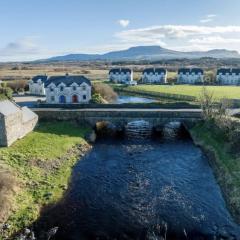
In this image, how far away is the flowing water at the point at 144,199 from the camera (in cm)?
3462

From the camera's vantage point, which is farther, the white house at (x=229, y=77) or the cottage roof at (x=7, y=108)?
the white house at (x=229, y=77)

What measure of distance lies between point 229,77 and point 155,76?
113ft

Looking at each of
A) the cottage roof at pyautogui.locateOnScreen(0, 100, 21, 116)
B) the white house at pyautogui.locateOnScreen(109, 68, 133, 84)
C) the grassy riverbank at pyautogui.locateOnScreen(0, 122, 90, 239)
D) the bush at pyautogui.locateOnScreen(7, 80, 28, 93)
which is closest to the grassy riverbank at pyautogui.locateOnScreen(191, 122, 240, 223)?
the grassy riverbank at pyautogui.locateOnScreen(0, 122, 90, 239)

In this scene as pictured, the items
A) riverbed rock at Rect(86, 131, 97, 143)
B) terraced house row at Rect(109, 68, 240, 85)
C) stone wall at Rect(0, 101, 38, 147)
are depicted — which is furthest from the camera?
terraced house row at Rect(109, 68, 240, 85)

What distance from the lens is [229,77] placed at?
16012cm

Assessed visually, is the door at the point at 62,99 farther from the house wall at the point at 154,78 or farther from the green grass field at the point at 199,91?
the house wall at the point at 154,78

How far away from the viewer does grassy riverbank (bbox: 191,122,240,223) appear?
4132cm

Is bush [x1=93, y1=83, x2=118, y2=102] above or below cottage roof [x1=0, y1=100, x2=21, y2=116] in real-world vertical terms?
below

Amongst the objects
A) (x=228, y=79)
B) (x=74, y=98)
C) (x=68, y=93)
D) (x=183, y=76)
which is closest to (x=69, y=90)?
(x=68, y=93)

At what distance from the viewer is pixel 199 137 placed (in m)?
66.1

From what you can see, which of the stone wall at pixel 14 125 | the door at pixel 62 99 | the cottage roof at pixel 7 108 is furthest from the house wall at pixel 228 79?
the cottage roof at pixel 7 108

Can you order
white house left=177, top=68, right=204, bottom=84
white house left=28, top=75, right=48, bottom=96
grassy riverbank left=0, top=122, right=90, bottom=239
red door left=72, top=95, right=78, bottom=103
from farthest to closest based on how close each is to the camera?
white house left=177, top=68, right=204, bottom=84 → white house left=28, top=75, right=48, bottom=96 → red door left=72, top=95, right=78, bottom=103 → grassy riverbank left=0, top=122, right=90, bottom=239

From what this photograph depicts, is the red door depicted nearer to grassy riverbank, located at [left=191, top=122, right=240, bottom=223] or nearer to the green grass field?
the green grass field

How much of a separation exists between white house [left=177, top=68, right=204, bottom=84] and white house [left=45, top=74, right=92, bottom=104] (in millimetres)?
78223
